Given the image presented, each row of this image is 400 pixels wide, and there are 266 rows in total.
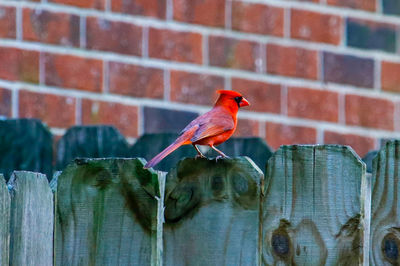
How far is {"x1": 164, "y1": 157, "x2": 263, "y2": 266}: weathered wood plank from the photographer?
3.26 metres

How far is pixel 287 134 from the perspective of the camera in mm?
6094

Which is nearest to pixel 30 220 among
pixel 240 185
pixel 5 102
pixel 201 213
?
pixel 201 213

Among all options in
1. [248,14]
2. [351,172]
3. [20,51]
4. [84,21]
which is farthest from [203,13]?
[351,172]

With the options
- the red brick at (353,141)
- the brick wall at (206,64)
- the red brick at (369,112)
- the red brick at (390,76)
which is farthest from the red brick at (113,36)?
the red brick at (390,76)

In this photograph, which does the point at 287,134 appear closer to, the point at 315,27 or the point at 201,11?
the point at 315,27

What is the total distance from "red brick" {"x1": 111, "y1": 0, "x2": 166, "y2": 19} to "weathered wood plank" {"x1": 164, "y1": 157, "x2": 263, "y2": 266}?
2558 millimetres

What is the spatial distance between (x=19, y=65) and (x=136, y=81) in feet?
2.10

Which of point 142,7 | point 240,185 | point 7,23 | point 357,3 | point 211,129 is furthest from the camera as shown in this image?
point 357,3

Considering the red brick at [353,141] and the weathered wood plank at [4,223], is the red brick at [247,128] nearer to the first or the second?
the red brick at [353,141]

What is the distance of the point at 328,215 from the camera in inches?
127

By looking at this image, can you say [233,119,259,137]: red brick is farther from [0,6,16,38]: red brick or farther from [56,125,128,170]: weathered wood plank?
[0,6,16,38]: red brick

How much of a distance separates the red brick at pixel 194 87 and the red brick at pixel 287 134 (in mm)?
377

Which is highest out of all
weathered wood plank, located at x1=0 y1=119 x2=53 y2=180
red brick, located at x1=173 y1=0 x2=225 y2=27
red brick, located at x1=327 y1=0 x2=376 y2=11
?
red brick, located at x1=327 y1=0 x2=376 y2=11

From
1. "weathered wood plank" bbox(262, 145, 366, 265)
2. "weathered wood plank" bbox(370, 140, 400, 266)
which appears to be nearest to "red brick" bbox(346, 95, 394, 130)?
"weathered wood plank" bbox(370, 140, 400, 266)
